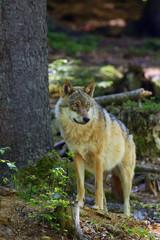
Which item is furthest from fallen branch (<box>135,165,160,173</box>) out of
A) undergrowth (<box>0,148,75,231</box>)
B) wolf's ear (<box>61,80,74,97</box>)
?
wolf's ear (<box>61,80,74,97</box>)

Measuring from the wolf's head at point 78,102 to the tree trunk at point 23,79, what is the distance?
25.7 inches

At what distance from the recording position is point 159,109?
29.8 ft

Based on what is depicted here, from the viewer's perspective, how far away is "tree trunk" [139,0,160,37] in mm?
23641

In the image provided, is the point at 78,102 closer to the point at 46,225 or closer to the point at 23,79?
the point at 23,79

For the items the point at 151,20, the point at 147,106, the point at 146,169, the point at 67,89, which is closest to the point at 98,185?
the point at 67,89

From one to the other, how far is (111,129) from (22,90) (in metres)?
1.91

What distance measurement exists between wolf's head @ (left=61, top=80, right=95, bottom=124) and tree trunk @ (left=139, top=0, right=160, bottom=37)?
63.1 ft

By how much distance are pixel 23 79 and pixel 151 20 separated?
19974mm

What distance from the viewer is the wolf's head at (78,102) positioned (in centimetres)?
563

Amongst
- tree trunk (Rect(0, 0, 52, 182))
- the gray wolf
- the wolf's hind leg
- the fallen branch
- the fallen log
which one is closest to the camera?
the gray wolf

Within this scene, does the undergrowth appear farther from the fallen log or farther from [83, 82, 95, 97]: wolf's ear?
the fallen log

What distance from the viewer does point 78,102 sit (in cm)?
571

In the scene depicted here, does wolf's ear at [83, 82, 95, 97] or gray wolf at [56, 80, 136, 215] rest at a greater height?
wolf's ear at [83, 82, 95, 97]

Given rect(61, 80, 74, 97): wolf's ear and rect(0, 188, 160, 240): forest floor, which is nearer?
rect(0, 188, 160, 240): forest floor
